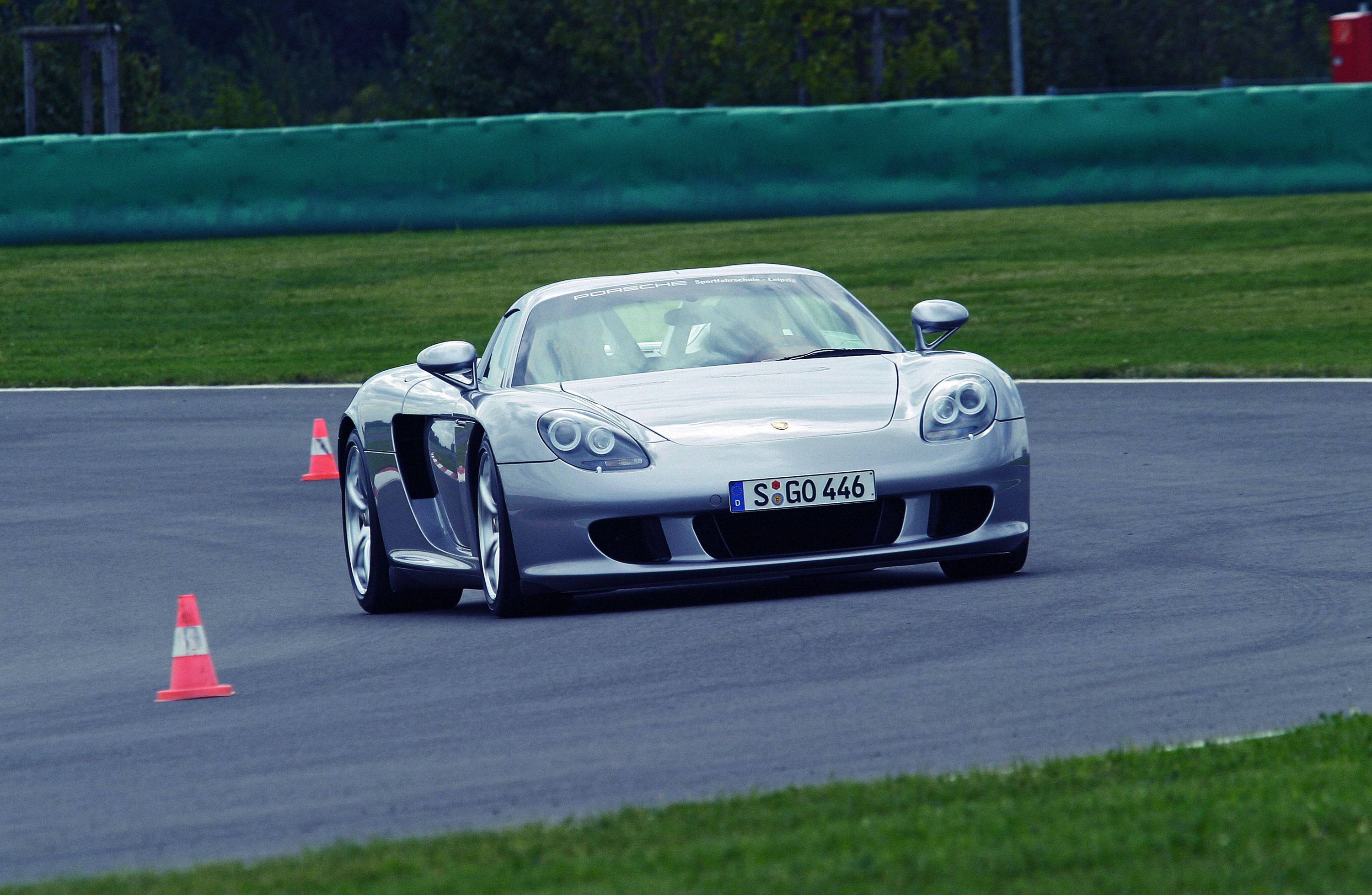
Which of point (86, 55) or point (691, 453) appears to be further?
point (86, 55)

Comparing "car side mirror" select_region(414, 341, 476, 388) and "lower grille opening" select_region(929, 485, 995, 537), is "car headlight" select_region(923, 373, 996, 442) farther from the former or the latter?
"car side mirror" select_region(414, 341, 476, 388)

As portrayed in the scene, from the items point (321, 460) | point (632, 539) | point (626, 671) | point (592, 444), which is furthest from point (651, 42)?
point (626, 671)

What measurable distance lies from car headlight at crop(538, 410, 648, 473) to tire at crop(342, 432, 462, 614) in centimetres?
140

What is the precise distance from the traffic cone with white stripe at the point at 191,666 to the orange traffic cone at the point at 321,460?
6186 mm

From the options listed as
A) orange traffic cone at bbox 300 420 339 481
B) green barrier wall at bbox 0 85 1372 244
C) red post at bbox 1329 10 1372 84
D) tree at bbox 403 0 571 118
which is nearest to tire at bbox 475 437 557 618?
orange traffic cone at bbox 300 420 339 481

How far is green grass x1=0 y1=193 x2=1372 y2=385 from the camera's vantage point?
2042cm

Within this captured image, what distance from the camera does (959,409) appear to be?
27.3ft

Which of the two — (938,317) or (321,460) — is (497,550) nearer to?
(938,317)

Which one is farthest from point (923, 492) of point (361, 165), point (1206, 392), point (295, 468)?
point (361, 165)

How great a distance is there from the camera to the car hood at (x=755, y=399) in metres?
8.09

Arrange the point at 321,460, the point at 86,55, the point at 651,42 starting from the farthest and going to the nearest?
the point at 651,42, the point at 86,55, the point at 321,460

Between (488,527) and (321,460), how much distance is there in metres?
5.28

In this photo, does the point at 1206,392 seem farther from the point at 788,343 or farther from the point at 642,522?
the point at 642,522

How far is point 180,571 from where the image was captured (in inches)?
412
